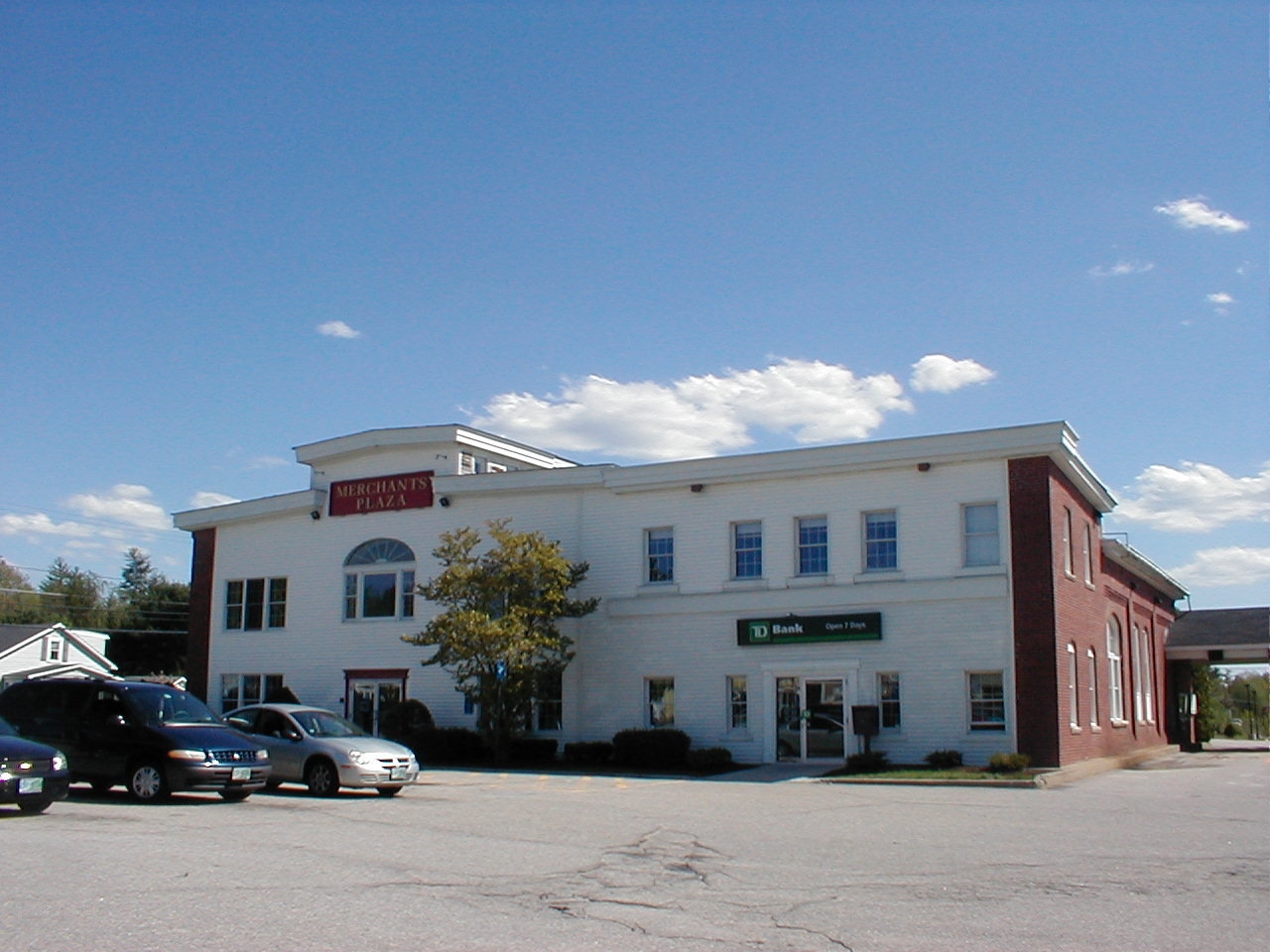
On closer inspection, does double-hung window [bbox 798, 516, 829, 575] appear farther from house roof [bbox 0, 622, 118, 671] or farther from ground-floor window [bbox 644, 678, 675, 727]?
house roof [bbox 0, 622, 118, 671]

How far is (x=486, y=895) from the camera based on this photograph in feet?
35.1

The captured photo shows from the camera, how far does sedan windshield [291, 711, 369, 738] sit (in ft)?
70.9

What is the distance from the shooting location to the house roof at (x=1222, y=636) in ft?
138

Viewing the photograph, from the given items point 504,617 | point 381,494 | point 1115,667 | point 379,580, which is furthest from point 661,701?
point 1115,667

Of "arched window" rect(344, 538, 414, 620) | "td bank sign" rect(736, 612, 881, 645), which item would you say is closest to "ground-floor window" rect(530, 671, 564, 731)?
"arched window" rect(344, 538, 414, 620)

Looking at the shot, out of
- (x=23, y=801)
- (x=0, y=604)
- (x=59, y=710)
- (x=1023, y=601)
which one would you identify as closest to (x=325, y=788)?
(x=59, y=710)

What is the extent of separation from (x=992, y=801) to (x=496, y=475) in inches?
698

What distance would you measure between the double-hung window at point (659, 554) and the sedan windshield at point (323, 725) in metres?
11.7

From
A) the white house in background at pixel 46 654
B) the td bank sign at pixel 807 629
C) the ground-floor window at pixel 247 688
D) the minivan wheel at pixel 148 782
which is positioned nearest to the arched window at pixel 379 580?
the ground-floor window at pixel 247 688

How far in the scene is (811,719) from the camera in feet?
98.3

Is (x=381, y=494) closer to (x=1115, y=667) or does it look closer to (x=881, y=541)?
(x=881, y=541)

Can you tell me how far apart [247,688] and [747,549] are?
1740 cm

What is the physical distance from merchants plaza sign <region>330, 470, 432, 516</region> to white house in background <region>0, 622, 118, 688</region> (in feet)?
108

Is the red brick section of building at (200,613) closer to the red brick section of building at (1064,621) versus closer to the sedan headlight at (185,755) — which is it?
the sedan headlight at (185,755)
